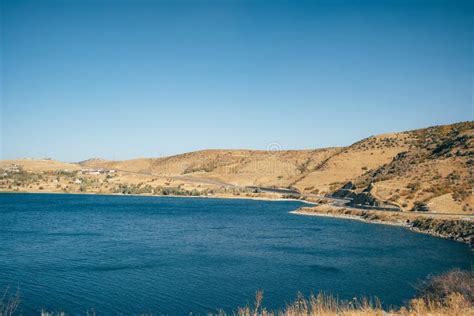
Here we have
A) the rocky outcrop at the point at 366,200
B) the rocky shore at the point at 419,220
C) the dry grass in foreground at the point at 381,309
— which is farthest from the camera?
the rocky outcrop at the point at 366,200

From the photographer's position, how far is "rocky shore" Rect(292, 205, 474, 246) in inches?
1781

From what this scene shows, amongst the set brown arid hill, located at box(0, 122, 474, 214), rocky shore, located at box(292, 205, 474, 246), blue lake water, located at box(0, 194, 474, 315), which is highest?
brown arid hill, located at box(0, 122, 474, 214)

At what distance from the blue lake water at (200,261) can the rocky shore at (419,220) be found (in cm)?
210

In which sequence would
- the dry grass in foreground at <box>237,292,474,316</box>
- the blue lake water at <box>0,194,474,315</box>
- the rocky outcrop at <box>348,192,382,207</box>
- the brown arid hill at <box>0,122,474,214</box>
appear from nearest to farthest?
1. the dry grass in foreground at <box>237,292,474,316</box>
2. the blue lake water at <box>0,194,474,315</box>
3. the brown arid hill at <box>0,122,474,214</box>
4. the rocky outcrop at <box>348,192,382,207</box>

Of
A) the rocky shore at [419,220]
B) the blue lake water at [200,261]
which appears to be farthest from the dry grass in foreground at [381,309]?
the rocky shore at [419,220]

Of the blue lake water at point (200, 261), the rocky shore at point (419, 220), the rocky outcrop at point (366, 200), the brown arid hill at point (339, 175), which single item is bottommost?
the blue lake water at point (200, 261)

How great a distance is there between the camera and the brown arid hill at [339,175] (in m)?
66.1

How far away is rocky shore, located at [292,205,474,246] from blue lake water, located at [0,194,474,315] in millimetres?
2102

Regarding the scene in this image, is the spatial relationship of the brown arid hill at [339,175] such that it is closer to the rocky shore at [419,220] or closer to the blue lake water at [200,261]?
the rocky shore at [419,220]

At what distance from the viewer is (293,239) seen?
45.2 meters

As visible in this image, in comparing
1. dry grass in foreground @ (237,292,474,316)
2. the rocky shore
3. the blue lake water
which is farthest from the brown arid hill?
dry grass in foreground @ (237,292,474,316)

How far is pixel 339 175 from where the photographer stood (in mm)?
108188

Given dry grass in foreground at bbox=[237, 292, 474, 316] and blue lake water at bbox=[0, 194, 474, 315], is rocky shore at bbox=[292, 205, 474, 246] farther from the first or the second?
dry grass in foreground at bbox=[237, 292, 474, 316]

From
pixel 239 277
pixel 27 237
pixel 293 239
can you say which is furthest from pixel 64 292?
pixel 293 239
